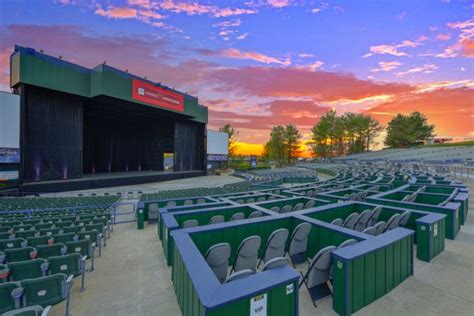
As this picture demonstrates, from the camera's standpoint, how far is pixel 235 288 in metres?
2.63

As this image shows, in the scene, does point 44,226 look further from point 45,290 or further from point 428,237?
point 428,237

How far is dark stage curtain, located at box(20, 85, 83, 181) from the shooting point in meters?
21.8

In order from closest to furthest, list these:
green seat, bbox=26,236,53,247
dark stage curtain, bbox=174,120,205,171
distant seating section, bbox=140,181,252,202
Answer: green seat, bbox=26,236,53,247 → distant seating section, bbox=140,181,252,202 → dark stage curtain, bbox=174,120,205,171

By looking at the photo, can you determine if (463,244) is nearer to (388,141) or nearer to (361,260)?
(361,260)

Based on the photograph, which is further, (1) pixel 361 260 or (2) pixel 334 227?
(2) pixel 334 227

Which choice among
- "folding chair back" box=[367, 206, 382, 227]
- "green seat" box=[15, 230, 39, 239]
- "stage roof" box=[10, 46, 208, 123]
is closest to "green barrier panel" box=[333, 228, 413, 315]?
"folding chair back" box=[367, 206, 382, 227]

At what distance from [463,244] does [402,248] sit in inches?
164

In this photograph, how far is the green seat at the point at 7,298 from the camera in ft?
10.6

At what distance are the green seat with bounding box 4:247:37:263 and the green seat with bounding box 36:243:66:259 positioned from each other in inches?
5.4

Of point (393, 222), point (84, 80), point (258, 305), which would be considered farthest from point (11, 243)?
point (84, 80)

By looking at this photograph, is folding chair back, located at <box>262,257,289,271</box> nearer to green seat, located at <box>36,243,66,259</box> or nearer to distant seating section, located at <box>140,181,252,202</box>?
green seat, located at <box>36,243,66,259</box>

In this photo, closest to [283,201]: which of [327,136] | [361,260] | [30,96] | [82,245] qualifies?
[361,260]

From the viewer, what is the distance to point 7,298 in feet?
10.8

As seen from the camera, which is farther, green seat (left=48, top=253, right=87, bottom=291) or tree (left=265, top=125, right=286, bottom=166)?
tree (left=265, top=125, right=286, bottom=166)
